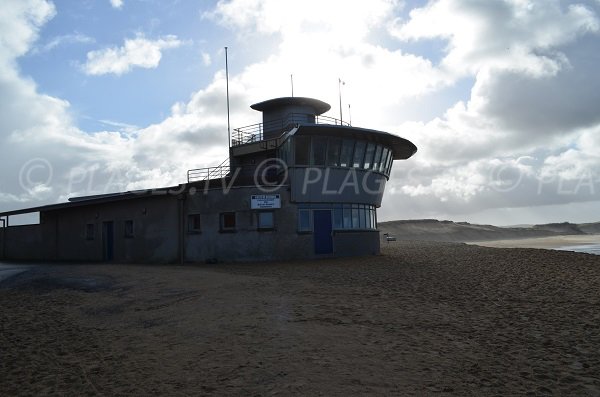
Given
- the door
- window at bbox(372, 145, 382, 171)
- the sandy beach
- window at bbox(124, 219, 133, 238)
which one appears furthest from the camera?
the door

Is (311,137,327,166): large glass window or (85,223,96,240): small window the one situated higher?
(311,137,327,166): large glass window

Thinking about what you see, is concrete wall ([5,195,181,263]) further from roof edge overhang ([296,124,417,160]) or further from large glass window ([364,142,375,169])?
large glass window ([364,142,375,169])

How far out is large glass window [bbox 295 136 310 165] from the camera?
23234 mm

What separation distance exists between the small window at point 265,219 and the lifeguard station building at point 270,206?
5cm

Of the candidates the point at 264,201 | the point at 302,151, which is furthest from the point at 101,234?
the point at 302,151

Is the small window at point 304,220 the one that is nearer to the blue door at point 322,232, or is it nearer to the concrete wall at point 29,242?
the blue door at point 322,232

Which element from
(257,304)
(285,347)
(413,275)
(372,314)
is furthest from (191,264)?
(285,347)

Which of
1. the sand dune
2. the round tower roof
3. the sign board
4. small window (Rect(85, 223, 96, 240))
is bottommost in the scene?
the sand dune

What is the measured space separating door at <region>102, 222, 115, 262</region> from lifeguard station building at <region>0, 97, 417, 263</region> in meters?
0.06

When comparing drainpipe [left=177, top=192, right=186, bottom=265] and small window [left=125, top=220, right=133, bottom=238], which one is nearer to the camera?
drainpipe [left=177, top=192, right=186, bottom=265]

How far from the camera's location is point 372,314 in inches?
377

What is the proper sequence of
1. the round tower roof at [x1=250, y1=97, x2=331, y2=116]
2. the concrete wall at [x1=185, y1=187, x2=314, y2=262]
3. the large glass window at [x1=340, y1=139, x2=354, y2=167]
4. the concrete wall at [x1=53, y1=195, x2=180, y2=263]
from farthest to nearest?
the round tower roof at [x1=250, y1=97, x2=331, y2=116]
the concrete wall at [x1=53, y1=195, x2=180, y2=263]
the large glass window at [x1=340, y1=139, x2=354, y2=167]
the concrete wall at [x1=185, y1=187, x2=314, y2=262]

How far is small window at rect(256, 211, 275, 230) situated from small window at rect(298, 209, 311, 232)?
1.37 m

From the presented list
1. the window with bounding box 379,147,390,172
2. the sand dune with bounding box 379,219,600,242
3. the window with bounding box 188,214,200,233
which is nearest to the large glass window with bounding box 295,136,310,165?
the window with bounding box 379,147,390,172
